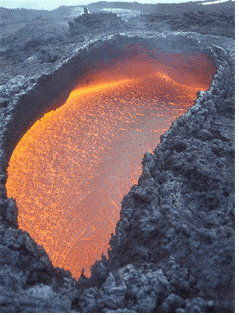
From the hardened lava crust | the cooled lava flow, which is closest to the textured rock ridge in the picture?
the hardened lava crust

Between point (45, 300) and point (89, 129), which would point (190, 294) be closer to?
point (45, 300)

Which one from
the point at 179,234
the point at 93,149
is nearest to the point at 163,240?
the point at 179,234

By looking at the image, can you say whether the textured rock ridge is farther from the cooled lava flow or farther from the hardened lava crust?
the cooled lava flow

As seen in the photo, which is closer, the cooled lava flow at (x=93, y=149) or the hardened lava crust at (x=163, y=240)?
the hardened lava crust at (x=163, y=240)

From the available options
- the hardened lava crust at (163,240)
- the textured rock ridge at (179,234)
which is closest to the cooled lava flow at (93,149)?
the hardened lava crust at (163,240)

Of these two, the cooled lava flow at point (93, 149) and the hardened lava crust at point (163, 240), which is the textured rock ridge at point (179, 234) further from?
the cooled lava flow at point (93, 149)
